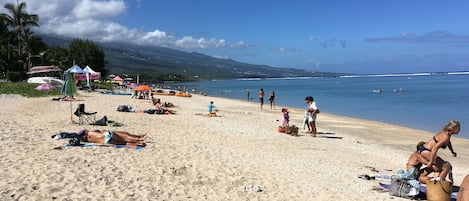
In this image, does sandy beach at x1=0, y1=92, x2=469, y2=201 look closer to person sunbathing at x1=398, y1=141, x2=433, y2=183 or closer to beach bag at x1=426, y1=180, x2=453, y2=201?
person sunbathing at x1=398, y1=141, x2=433, y2=183

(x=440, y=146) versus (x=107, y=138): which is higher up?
(x=440, y=146)

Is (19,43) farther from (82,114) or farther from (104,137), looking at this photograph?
(104,137)

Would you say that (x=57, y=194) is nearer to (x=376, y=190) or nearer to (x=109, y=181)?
(x=109, y=181)

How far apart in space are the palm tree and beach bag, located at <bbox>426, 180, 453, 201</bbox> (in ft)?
163

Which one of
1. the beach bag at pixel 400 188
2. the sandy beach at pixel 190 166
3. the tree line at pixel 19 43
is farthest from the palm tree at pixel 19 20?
the beach bag at pixel 400 188

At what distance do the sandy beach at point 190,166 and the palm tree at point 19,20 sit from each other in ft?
123

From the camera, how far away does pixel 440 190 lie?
22.8 ft

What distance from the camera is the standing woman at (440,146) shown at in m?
6.84

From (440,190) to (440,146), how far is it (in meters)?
0.77

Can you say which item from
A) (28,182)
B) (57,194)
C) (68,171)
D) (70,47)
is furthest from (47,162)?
(70,47)

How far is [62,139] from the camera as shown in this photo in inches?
416

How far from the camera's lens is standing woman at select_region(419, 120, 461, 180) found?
6838 millimetres

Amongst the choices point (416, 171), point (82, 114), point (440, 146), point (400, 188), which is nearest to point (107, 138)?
point (82, 114)

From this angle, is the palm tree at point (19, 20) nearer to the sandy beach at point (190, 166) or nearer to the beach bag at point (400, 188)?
the sandy beach at point (190, 166)
